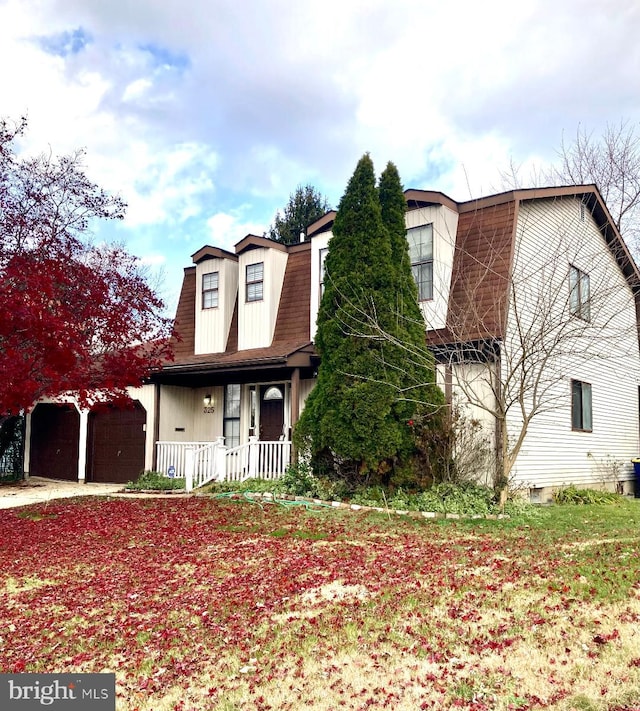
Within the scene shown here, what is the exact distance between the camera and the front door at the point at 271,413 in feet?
50.6

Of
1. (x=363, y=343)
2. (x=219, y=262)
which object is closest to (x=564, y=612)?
(x=363, y=343)

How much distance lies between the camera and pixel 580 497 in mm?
13180

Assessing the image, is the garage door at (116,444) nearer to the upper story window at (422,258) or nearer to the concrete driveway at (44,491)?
the concrete driveway at (44,491)

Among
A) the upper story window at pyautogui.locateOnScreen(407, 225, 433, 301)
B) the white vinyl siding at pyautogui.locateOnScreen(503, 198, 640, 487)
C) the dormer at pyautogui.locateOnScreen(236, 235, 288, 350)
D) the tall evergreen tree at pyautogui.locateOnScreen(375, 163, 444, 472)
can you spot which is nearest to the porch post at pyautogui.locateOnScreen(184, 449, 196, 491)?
the dormer at pyautogui.locateOnScreen(236, 235, 288, 350)

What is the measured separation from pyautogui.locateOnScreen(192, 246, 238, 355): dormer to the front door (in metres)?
1.85

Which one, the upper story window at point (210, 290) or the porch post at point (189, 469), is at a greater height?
the upper story window at point (210, 290)

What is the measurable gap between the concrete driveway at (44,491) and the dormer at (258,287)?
4.69m

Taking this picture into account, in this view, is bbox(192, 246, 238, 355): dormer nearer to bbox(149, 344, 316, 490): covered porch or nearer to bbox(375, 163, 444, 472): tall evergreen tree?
bbox(149, 344, 316, 490): covered porch

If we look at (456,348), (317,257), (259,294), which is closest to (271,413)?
(259,294)

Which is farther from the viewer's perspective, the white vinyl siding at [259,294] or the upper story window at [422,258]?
the white vinyl siding at [259,294]

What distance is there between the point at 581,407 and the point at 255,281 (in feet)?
26.7

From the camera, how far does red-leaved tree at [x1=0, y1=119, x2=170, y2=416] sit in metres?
10.4

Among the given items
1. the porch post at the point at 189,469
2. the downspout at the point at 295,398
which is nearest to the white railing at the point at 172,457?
the porch post at the point at 189,469

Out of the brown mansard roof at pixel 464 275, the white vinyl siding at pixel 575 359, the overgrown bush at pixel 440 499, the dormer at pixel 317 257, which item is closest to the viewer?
the overgrown bush at pixel 440 499
